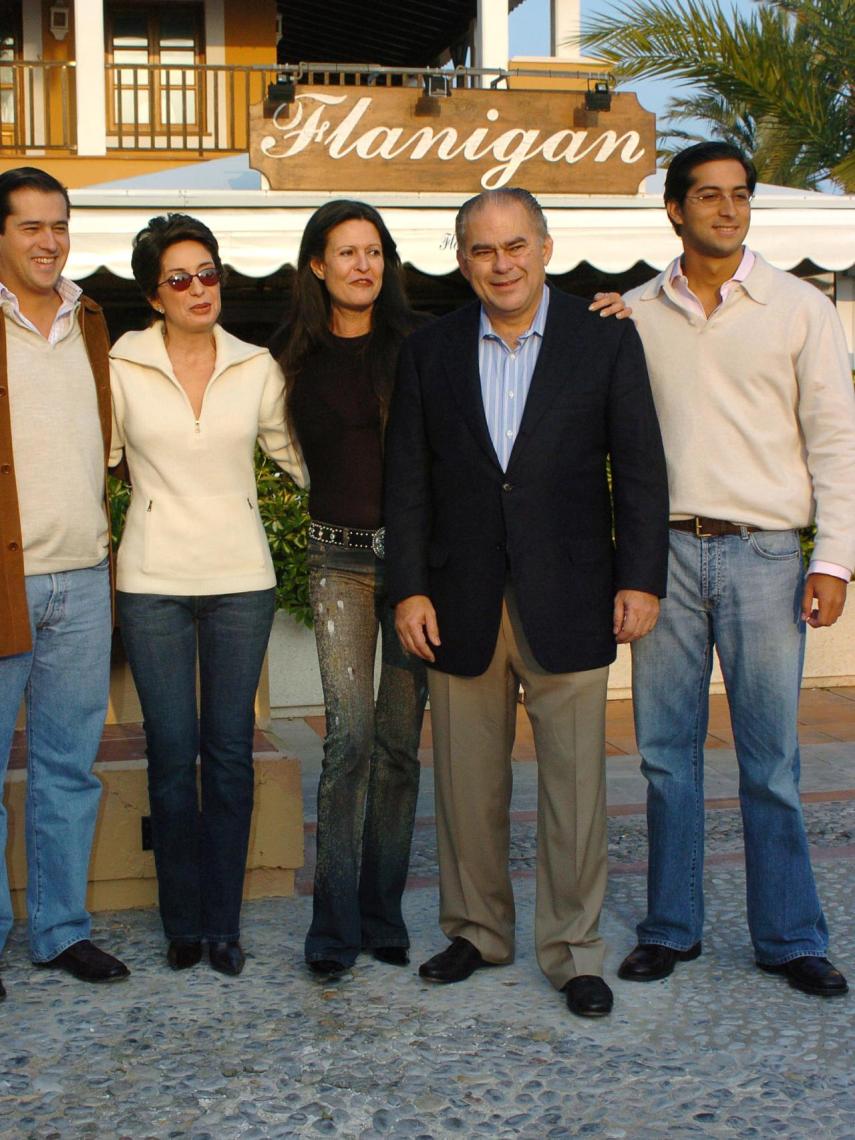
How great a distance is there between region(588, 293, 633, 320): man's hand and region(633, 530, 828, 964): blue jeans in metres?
0.56

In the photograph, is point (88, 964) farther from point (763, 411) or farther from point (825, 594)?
point (763, 411)

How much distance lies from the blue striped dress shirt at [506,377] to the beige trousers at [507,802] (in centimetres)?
40

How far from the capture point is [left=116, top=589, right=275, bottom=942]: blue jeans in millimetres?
3504

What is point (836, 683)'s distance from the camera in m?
7.32

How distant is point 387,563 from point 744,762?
1.03 meters

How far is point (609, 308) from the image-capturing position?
3.38 meters

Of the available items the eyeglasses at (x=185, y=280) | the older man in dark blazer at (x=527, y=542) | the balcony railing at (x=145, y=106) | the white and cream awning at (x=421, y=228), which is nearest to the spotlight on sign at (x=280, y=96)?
the white and cream awning at (x=421, y=228)

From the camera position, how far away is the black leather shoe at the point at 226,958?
3.56 m

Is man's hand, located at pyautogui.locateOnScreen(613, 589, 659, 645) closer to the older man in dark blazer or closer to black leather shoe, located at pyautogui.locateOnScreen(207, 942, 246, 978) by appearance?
the older man in dark blazer

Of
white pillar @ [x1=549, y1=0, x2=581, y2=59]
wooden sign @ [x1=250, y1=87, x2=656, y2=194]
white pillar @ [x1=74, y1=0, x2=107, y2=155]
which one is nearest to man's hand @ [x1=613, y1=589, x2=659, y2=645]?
wooden sign @ [x1=250, y1=87, x2=656, y2=194]

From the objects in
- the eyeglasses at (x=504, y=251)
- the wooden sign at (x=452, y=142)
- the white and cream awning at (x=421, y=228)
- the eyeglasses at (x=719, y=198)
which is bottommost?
the eyeglasses at (x=504, y=251)

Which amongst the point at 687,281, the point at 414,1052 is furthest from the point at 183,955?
the point at 687,281

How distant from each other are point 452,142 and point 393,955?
670 centimetres

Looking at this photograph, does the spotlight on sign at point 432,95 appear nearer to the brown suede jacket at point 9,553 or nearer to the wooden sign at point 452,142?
the wooden sign at point 452,142
